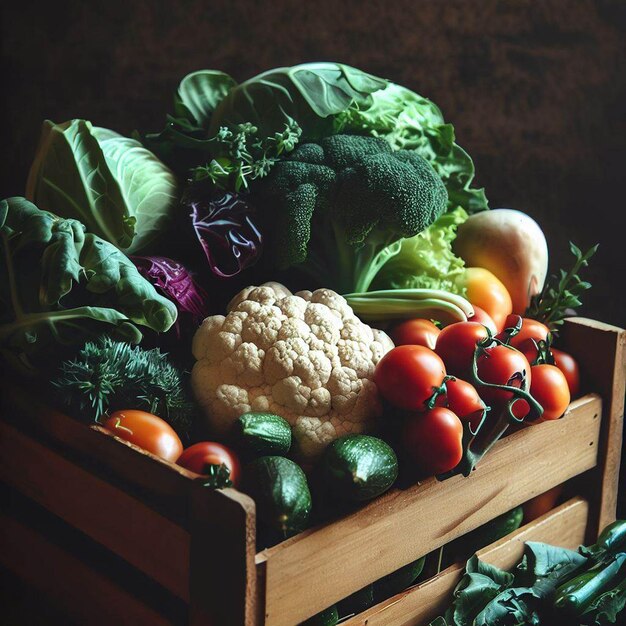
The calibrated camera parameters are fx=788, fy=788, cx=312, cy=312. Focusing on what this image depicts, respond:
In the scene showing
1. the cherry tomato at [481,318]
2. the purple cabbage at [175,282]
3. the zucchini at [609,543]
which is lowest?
the zucchini at [609,543]

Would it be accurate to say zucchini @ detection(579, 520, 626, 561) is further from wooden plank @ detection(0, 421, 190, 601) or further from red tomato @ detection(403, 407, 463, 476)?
wooden plank @ detection(0, 421, 190, 601)

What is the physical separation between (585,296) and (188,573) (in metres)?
1.30

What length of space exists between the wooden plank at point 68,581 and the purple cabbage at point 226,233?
0.51 meters

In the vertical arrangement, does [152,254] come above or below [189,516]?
above

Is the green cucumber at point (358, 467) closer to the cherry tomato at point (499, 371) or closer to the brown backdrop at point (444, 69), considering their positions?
the cherry tomato at point (499, 371)

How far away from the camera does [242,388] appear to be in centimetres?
120

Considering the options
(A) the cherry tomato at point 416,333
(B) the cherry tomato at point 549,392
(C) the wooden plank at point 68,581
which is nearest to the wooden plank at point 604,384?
(B) the cherry tomato at point 549,392

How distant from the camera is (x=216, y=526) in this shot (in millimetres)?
928

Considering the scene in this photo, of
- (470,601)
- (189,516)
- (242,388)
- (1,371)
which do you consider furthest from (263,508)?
(1,371)

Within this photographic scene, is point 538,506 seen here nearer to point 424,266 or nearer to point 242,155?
point 424,266

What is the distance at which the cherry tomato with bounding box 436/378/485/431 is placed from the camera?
1.14m

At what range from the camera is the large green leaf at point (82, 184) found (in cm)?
132

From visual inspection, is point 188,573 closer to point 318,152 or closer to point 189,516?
point 189,516

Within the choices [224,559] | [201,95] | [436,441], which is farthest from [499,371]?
[201,95]
